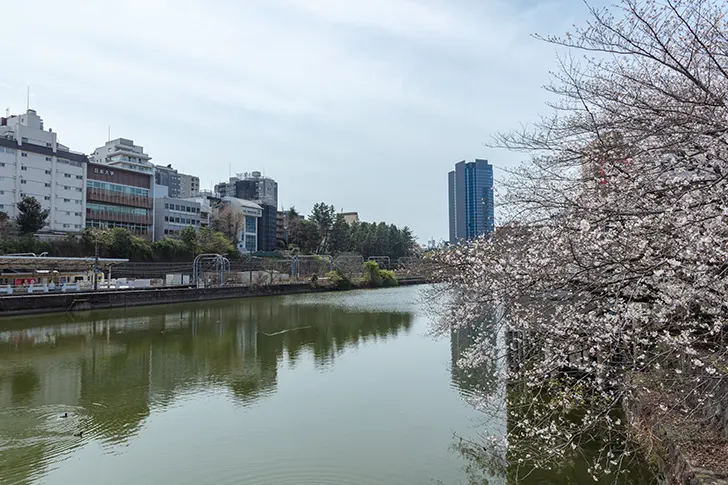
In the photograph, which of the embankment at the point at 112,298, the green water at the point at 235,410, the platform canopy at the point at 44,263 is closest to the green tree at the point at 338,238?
the embankment at the point at 112,298

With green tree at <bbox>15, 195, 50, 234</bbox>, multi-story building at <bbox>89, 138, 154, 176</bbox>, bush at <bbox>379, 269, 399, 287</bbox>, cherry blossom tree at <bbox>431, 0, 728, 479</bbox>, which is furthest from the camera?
multi-story building at <bbox>89, 138, 154, 176</bbox>

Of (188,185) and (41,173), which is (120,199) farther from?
(188,185)

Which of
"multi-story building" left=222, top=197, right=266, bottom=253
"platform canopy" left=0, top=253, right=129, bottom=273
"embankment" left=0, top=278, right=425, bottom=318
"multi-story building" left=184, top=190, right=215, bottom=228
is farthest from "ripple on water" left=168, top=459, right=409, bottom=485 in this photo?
"multi-story building" left=222, top=197, right=266, bottom=253

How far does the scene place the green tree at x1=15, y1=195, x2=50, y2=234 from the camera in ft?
93.4

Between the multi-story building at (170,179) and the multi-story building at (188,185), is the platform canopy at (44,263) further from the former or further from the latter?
the multi-story building at (188,185)

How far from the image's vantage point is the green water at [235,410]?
17.3ft

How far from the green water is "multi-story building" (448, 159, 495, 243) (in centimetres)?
268

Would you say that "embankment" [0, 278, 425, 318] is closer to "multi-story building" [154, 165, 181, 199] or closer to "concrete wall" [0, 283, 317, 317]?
"concrete wall" [0, 283, 317, 317]

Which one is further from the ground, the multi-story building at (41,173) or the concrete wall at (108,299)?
the multi-story building at (41,173)

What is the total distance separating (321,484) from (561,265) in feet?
10.6

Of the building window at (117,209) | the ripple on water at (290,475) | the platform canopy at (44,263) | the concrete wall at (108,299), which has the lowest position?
the ripple on water at (290,475)

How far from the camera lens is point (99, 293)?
21.5 meters

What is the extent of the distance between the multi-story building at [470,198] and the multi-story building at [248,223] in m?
39.9

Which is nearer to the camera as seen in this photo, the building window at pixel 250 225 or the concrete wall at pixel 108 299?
the concrete wall at pixel 108 299
